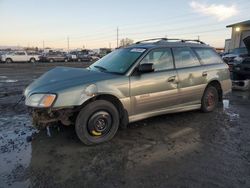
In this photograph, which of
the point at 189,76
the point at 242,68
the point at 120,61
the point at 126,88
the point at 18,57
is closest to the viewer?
the point at 126,88

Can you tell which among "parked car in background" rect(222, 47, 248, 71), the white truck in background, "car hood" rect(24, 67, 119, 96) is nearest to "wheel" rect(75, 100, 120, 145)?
"car hood" rect(24, 67, 119, 96)

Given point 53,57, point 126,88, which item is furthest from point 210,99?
point 53,57

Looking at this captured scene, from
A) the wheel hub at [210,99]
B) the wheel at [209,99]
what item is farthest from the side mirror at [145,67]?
the wheel hub at [210,99]

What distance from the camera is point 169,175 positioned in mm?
3465

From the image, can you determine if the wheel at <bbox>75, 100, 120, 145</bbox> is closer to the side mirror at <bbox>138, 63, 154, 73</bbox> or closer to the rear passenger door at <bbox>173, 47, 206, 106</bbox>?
the side mirror at <bbox>138, 63, 154, 73</bbox>

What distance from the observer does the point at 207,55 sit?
6.54 metres

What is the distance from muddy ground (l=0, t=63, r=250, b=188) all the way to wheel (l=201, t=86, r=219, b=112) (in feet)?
1.83

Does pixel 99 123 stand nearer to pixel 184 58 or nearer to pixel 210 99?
pixel 184 58

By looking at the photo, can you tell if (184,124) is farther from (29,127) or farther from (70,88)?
(29,127)

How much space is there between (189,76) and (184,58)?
42 cm

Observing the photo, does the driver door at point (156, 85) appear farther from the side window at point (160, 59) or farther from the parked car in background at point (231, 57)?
the parked car in background at point (231, 57)

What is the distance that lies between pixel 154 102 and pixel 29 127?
8.37 ft

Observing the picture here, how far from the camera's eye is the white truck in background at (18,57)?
36.6 metres

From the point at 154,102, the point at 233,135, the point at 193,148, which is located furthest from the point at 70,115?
the point at 233,135
